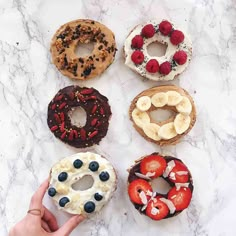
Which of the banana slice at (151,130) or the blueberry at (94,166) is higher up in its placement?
the banana slice at (151,130)

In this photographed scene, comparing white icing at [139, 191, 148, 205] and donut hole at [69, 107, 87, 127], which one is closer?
white icing at [139, 191, 148, 205]

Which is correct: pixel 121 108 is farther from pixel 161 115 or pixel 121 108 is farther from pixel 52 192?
pixel 52 192

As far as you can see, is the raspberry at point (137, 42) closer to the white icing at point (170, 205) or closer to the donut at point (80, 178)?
the donut at point (80, 178)

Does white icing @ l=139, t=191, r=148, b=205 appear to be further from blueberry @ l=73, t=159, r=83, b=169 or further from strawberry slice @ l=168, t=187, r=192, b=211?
blueberry @ l=73, t=159, r=83, b=169

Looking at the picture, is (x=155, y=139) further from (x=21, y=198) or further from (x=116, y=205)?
(x=21, y=198)

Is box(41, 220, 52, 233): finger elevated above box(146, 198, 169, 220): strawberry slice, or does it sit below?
below

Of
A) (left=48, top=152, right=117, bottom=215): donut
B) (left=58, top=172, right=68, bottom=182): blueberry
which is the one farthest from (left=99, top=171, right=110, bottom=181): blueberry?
(left=58, top=172, right=68, bottom=182): blueberry


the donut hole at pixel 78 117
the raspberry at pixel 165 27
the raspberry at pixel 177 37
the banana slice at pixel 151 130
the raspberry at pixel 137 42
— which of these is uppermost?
the raspberry at pixel 165 27

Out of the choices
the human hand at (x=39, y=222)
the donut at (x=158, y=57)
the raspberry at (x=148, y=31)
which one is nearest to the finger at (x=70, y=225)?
the human hand at (x=39, y=222)
